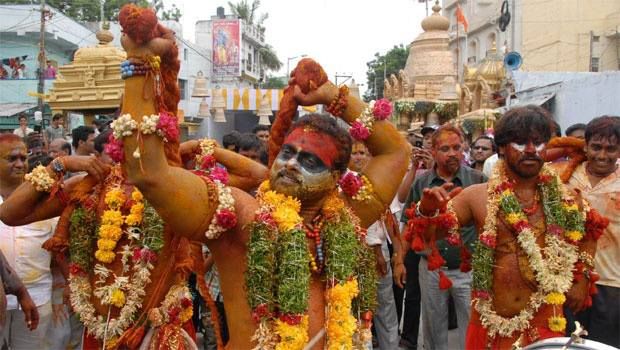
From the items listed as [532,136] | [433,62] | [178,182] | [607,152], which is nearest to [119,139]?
[178,182]

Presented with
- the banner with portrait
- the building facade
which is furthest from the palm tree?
the building facade

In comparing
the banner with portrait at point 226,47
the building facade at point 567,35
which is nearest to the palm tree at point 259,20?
the banner with portrait at point 226,47

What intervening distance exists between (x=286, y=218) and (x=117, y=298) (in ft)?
4.29

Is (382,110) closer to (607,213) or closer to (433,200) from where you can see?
(433,200)

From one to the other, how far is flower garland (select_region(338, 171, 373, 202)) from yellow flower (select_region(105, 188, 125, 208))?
1.38 m

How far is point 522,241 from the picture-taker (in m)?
3.73

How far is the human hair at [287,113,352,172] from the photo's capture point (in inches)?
118

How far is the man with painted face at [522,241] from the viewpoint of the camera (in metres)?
3.70

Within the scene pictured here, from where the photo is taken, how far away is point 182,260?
363 centimetres

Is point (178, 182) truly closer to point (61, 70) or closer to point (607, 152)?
point (607, 152)

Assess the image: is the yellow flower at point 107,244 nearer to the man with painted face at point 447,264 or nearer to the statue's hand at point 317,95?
the statue's hand at point 317,95

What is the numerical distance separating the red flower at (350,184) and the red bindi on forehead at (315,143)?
0.16 meters

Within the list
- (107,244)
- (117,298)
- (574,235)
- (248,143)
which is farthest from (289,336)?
(248,143)

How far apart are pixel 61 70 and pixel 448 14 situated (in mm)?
34606
